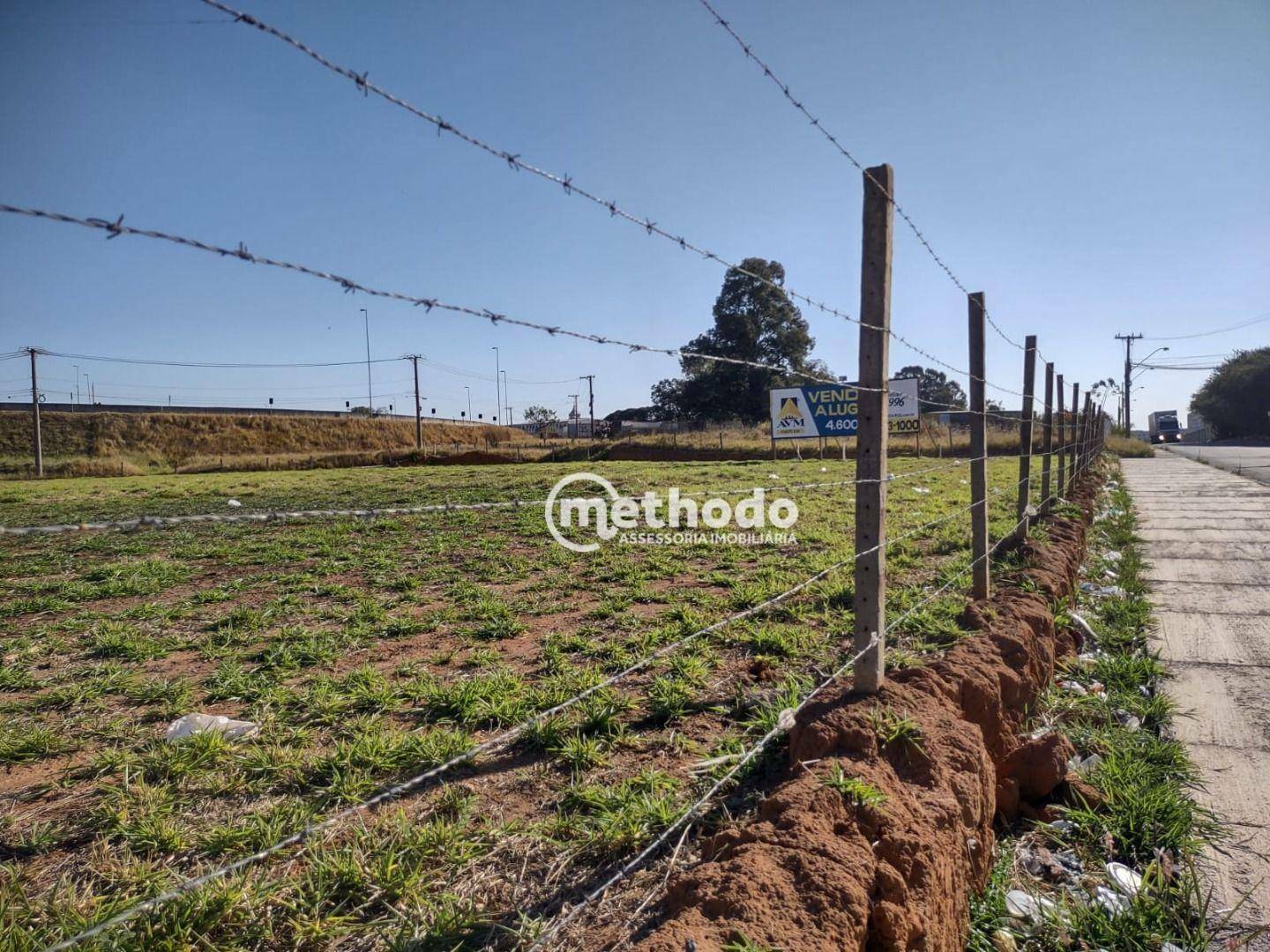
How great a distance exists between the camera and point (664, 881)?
1.87 meters

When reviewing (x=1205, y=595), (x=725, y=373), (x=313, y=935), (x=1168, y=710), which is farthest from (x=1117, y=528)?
(x=725, y=373)

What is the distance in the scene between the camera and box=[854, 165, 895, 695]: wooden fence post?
99.7 inches

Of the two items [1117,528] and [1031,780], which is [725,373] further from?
[1031,780]

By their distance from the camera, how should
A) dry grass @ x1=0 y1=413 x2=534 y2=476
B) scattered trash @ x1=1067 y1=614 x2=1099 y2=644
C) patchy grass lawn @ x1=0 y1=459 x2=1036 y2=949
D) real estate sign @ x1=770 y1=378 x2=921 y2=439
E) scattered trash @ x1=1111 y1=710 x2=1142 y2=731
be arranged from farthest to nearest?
dry grass @ x1=0 y1=413 x2=534 y2=476, real estate sign @ x1=770 y1=378 x2=921 y2=439, scattered trash @ x1=1067 y1=614 x2=1099 y2=644, scattered trash @ x1=1111 y1=710 x2=1142 y2=731, patchy grass lawn @ x1=0 y1=459 x2=1036 y2=949

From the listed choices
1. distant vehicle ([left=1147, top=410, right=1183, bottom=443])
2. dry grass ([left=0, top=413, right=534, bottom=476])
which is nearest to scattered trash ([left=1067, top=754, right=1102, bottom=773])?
dry grass ([left=0, top=413, right=534, bottom=476])

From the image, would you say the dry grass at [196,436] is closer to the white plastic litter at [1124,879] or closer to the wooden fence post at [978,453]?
the wooden fence post at [978,453]

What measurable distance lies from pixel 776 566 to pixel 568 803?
389 cm

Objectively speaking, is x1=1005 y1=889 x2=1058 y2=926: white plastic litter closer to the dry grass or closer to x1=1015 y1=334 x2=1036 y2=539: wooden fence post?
x1=1015 y1=334 x2=1036 y2=539: wooden fence post

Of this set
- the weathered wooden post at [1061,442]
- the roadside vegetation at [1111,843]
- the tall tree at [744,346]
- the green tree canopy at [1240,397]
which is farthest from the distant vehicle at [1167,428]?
the roadside vegetation at [1111,843]

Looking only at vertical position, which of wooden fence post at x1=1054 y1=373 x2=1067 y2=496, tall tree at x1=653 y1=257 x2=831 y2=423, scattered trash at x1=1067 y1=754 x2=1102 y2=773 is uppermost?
tall tree at x1=653 y1=257 x2=831 y2=423

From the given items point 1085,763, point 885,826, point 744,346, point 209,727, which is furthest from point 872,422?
point 744,346

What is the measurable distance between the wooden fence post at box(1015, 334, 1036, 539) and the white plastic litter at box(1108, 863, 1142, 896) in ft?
12.3

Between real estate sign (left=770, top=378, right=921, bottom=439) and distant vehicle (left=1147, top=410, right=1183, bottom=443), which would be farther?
distant vehicle (left=1147, top=410, right=1183, bottom=443)

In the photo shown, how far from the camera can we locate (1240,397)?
176ft
